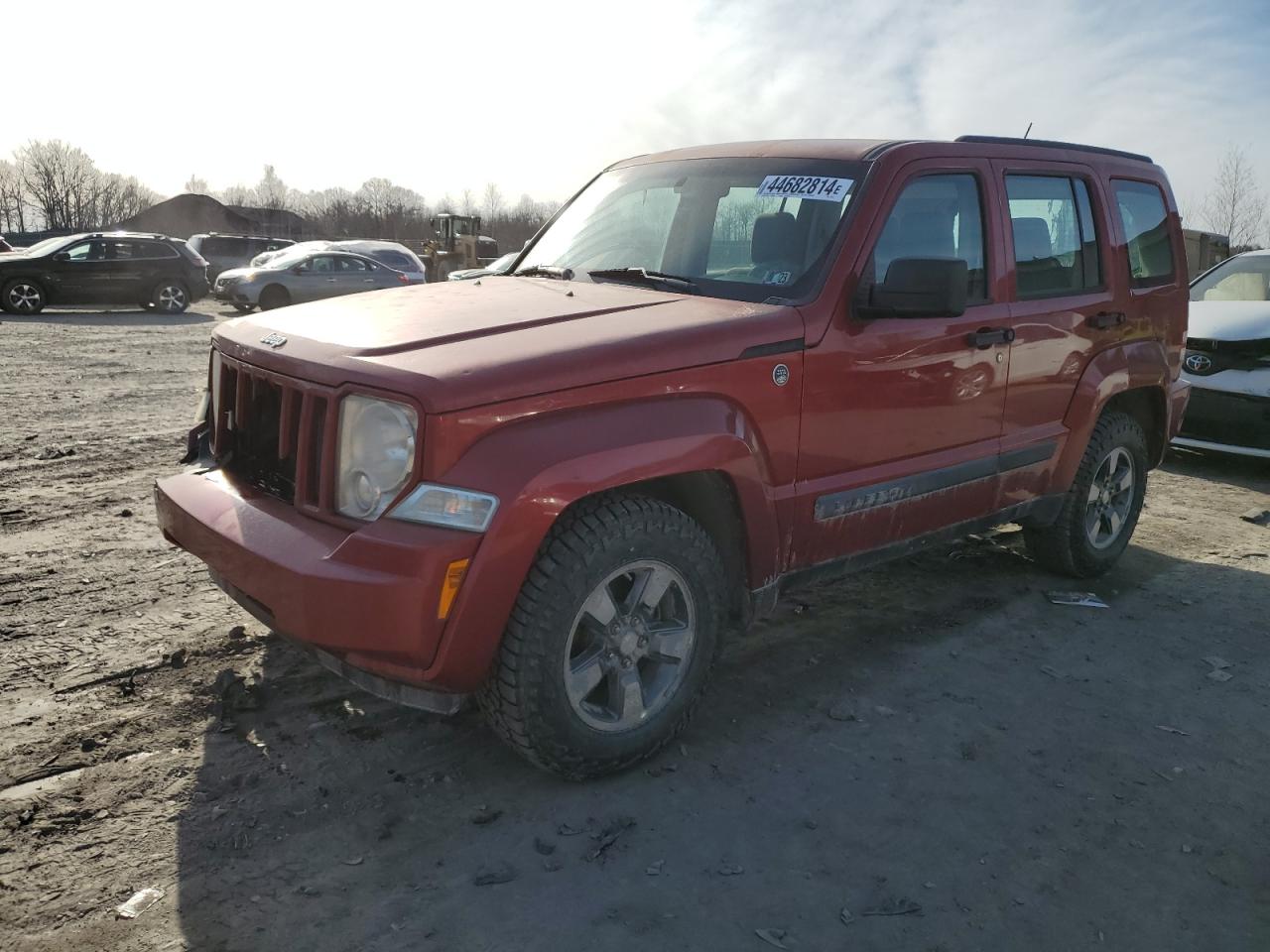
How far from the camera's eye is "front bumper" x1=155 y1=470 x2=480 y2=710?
8.73 ft

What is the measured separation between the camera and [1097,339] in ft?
15.7

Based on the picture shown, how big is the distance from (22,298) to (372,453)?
60.7ft

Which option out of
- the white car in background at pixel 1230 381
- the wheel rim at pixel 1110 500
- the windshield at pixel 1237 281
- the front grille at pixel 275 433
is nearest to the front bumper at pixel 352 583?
the front grille at pixel 275 433

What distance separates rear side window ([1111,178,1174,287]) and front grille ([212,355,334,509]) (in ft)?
13.3

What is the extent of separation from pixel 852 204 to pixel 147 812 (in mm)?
3040

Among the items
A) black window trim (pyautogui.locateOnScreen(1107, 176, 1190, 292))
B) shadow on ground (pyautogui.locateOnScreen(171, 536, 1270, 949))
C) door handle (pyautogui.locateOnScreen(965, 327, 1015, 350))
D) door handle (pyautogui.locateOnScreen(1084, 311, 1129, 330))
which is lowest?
shadow on ground (pyautogui.locateOnScreen(171, 536, 1270, 949))

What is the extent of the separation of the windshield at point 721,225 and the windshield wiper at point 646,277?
3cm

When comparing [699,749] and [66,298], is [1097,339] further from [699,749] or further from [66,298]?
[66,298]

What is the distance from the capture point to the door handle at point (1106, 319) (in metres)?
4.72

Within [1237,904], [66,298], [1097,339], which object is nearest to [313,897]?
[1237,904]

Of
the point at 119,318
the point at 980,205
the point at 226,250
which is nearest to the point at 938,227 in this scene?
the point at 980,205

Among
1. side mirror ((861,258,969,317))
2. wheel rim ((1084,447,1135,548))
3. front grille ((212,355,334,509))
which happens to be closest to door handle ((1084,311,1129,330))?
wheel rim ((1084,447,1135,548))

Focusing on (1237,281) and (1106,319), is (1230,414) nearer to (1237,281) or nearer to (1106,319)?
(1237,281)

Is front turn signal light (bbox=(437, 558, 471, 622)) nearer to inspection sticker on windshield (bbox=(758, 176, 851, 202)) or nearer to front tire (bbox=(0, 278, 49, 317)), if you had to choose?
inspection sticker on windshield (bbox=(758, 176, 851, 202))
